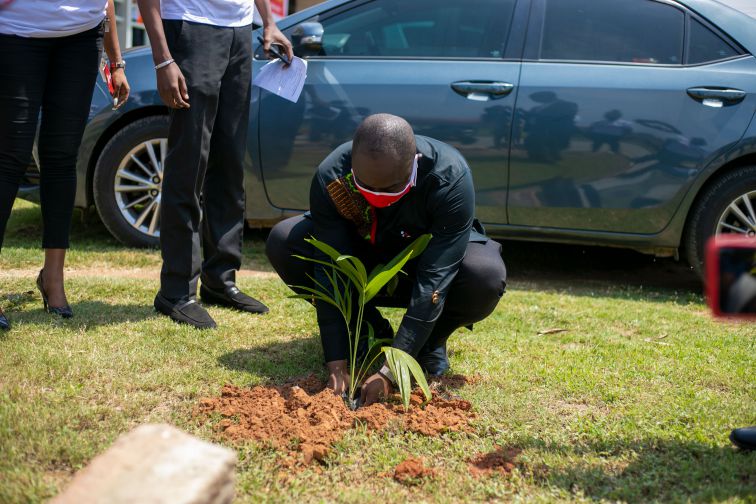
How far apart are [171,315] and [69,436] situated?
1355 millimetres

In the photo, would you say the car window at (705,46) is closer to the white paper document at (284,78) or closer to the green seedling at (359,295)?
the white paper document at (284,78)

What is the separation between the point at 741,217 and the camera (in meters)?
5.09

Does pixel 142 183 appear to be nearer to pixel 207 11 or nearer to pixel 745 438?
pixel 207 11

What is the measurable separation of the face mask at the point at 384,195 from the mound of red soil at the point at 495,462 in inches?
37.7

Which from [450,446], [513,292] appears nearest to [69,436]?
[450,446]

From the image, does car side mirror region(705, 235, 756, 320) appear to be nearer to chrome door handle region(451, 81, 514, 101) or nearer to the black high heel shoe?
the black high heel shoe

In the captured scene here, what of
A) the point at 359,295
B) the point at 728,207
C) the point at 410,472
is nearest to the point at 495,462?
the point at 410,472

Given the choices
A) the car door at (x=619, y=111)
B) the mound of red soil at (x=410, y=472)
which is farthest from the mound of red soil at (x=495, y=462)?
the car door at (x=619, y=111)

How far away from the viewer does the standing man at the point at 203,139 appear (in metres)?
3.84

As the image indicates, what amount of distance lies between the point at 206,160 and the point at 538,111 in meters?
2.15

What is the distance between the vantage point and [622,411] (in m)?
3.20

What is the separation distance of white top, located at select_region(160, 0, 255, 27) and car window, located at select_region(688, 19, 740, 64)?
9.14 feet

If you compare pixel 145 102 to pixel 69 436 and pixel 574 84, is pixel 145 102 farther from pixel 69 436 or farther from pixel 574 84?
pixel 69 436

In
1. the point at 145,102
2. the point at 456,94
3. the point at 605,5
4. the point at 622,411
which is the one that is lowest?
the point at 622,411
